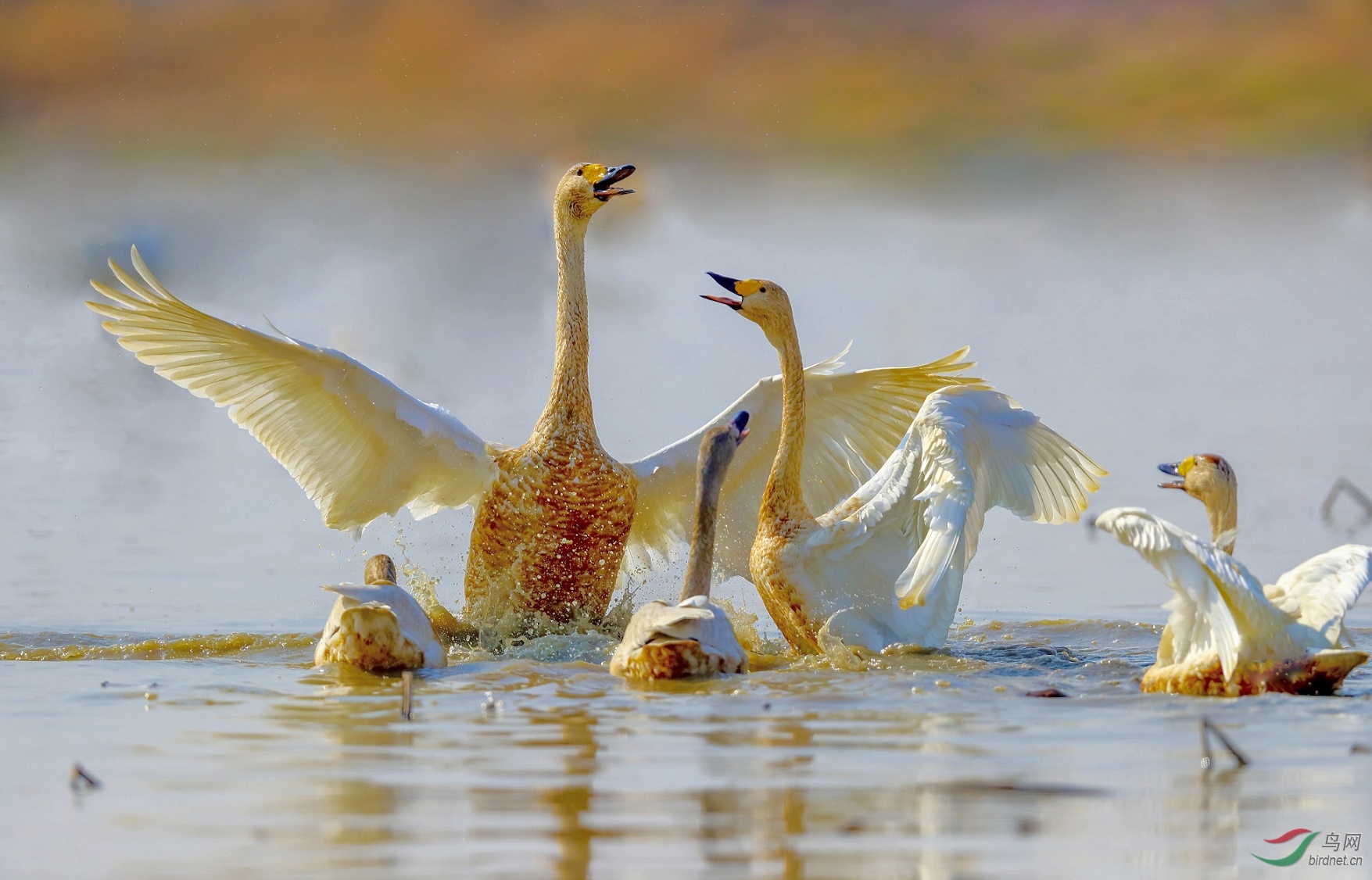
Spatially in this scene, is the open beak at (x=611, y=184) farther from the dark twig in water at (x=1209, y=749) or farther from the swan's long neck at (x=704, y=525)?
the dark twig in water at (x=1209, y=749)

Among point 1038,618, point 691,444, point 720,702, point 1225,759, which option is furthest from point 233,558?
point 1225,759

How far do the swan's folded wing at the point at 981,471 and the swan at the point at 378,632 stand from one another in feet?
7.11

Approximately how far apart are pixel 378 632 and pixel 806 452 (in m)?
3.35

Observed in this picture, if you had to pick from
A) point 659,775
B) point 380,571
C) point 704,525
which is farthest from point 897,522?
point 659,775

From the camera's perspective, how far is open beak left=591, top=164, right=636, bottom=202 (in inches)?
360

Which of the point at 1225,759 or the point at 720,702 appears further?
the point at 720,702

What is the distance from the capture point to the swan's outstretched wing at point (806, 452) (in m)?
9.19

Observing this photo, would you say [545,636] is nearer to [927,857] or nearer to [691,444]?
[691,444]

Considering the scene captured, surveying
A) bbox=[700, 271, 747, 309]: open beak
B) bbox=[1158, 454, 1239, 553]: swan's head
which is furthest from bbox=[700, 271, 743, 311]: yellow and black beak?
bbox=[1158, 454, 1239, 553]: swan's head

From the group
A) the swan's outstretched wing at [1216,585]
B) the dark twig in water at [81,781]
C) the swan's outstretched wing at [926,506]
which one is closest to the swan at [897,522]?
the swan's outstretched wing at [926,506]

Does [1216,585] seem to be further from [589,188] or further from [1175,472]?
[589,188]

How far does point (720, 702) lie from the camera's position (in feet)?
19.9

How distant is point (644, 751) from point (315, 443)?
4.43 m

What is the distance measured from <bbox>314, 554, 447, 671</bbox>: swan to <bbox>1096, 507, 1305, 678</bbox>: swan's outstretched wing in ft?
10.0
